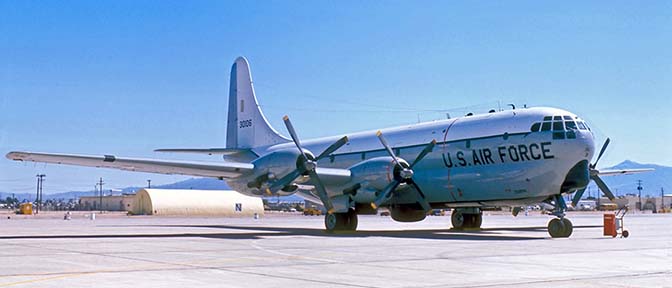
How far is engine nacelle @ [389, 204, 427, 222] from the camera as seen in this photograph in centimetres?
3209

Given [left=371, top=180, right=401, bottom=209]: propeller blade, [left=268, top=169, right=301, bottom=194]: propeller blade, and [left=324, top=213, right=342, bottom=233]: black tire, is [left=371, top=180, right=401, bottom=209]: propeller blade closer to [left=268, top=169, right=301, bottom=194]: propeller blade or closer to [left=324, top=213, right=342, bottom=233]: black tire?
[left=324, top=213, right=342, bottom=233]: black tire

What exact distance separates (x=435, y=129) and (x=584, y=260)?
638 inches

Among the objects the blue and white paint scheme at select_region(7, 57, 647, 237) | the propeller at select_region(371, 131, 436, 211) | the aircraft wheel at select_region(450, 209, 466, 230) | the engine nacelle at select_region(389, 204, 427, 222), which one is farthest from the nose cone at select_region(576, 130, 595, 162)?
the aircraft wheel at select_region(450, 209, 466, 230)

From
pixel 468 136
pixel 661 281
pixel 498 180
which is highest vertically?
pixel 468 136

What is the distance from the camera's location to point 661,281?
39.4ft

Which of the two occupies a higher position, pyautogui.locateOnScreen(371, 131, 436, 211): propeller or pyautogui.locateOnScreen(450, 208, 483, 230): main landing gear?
pyautogui.locateOnScreen(371, 131, 436, 211): propeller

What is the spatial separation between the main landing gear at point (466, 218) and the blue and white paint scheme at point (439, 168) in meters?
0.05

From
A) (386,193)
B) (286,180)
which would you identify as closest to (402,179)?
(386,193)

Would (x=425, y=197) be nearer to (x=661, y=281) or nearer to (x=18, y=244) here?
(x=18, y=244)

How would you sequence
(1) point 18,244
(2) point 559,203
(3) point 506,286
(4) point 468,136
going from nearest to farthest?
(3) point 506,286, (1) point 18,244, (2) point 559,203, (4) point 468,136

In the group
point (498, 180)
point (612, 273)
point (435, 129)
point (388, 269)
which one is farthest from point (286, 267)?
point (435, 129)

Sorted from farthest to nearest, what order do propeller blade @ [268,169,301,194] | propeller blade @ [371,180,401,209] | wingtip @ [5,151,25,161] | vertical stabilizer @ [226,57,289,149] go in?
vertical stabilizer @ [226,57,289,149], propeller blade @ [371,180,401,209], propeller blade @ [268,169,301,194], wingtip @ [5,151,25,161]

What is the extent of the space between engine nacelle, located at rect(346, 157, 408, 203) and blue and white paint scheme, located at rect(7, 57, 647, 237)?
0.04 metres

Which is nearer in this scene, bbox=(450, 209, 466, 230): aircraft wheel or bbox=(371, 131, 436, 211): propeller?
bbox=(371, 131, 436, 211): propeller
